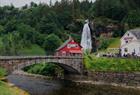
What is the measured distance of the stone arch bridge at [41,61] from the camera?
7214cm

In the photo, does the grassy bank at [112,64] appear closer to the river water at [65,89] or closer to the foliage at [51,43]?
the river water at [65,89]

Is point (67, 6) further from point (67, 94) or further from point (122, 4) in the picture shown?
point (67, 94)

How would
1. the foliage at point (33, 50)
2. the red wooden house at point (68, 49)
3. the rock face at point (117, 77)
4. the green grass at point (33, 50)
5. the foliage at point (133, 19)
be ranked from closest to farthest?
the rock face at point (117, 77) < the red wooden house at point (68, 49) < the green grass at point (33, 50) < the foliage at point (33, 50) < the foliage at point (133, 19)

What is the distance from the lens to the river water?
71.0m

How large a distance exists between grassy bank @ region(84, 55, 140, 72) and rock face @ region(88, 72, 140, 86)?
1.23m

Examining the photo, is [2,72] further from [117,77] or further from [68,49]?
[68,49]

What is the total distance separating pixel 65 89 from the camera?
7650cm

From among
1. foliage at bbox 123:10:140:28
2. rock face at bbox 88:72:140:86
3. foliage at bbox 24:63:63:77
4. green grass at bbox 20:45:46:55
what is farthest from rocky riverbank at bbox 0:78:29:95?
foliage at bbox 123:10:140:28

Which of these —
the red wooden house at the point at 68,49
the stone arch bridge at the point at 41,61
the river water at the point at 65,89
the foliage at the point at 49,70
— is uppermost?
the red wooden house at the point at 68,49

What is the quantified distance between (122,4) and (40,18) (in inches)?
1382

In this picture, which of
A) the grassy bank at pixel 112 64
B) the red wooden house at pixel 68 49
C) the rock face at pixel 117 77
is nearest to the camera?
the rock face at pixel 117 77

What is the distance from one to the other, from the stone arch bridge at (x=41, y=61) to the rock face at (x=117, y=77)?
162 inches

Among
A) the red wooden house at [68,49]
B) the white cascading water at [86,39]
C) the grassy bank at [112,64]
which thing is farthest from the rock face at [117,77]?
the white cascading water at [86,39]

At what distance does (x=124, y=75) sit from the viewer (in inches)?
3258
